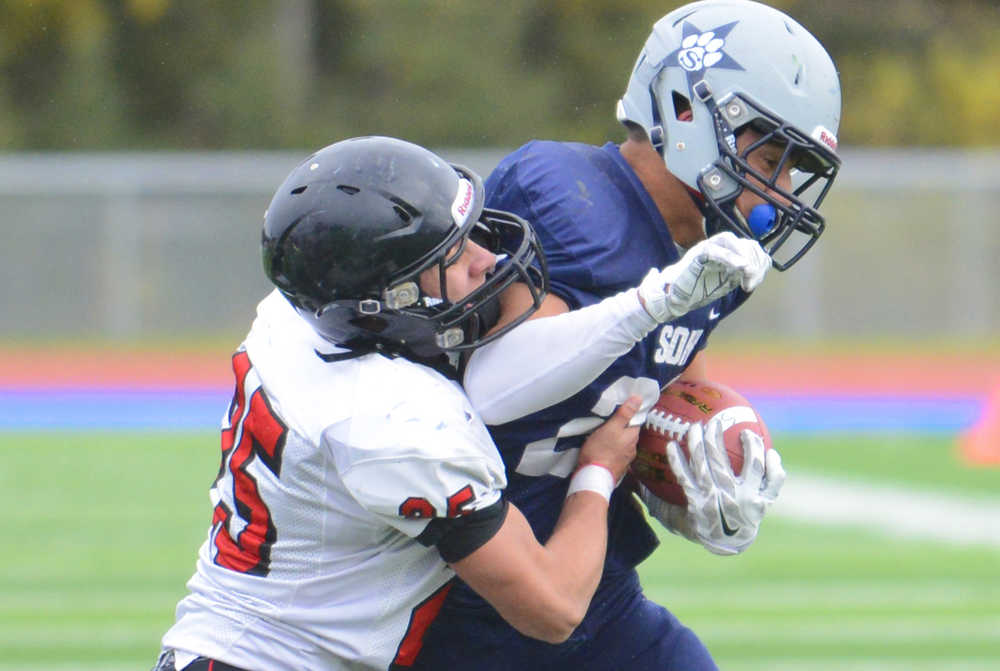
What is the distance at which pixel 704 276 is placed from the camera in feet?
8.90

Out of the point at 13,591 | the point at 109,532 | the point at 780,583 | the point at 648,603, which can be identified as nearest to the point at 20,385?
the point at 109,532

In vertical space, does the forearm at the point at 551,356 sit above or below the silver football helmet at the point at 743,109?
below

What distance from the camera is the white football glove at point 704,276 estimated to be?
2.69m

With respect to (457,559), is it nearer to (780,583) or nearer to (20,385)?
(780,583)

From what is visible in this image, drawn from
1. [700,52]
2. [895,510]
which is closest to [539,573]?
[700,52]

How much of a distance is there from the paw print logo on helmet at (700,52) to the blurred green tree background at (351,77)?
16.4 m

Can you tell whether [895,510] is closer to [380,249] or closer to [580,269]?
[580,269]

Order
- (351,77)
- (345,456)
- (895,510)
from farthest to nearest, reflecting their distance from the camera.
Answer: (351,77) < (895,510) < (345,456)

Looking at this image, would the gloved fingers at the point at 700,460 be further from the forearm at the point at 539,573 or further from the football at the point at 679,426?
the forearm at the point at 539,573

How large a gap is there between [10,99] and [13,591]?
14.3 metres

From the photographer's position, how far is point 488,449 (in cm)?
271

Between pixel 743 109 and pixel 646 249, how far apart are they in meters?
0.32

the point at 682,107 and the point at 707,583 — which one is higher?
the point at 682,107

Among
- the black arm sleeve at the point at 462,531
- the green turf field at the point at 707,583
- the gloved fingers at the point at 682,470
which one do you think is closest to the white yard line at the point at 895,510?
the green turf field at the point at 707,583
